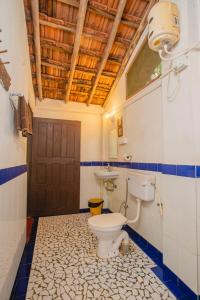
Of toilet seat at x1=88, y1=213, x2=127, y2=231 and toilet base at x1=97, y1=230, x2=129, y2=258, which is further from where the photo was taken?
toilet base at x1=97, y1=230, x2=129, y2=258

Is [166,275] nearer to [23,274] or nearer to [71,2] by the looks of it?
[23,274]

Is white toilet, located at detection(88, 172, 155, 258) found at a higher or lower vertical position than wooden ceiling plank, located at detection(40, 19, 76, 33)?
lower

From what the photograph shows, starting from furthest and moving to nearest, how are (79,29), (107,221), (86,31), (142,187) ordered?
(86,31)
(79,29)
(142,187)
(107,221)

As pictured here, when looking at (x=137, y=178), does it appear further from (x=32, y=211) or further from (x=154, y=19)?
(x=32, y=211)

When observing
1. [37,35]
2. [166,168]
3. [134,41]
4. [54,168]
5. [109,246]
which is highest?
[134,41]

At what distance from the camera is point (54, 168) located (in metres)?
3.38

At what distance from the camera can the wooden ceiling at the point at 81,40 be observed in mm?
2023

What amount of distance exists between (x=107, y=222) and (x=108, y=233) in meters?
0.11

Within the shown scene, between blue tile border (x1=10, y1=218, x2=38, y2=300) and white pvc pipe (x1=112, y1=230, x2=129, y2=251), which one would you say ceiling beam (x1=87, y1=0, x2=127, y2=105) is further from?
blue tile border (x1=10, y1=218, x2=38, y2=300)

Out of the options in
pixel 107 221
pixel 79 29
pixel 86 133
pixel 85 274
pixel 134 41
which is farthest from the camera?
pixel 86 133

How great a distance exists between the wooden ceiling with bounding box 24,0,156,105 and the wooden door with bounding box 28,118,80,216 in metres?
0.68

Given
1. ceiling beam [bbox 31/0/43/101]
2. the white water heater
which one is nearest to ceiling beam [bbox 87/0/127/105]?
the white water heater

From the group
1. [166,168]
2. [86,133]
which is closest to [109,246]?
[166,168]

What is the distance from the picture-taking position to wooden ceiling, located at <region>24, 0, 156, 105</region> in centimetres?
202
